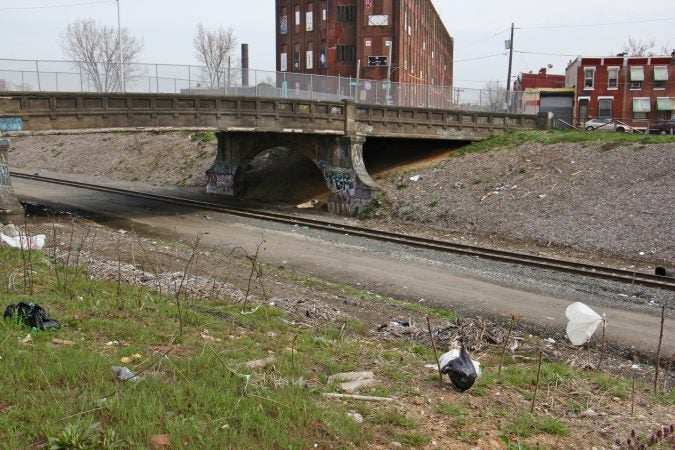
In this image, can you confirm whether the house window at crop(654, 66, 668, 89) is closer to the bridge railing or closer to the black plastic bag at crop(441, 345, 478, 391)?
the bridge railing

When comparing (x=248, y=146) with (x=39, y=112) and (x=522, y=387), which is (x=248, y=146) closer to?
(x=39, y=112)

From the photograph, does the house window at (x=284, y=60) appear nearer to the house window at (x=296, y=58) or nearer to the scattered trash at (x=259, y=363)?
the house window at (x=296, y=58)

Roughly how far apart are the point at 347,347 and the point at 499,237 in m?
17.0

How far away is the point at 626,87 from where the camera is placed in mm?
56000

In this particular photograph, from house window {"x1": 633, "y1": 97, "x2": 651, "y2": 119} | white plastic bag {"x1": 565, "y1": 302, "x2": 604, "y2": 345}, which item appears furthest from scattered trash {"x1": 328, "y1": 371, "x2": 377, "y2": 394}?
house window {"x1": 633, "y1": 97, "x2": 651, "y2": 119}

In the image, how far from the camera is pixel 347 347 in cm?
866

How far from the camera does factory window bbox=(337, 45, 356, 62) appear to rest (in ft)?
230

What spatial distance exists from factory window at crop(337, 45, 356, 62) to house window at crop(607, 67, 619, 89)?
2817 centimetres

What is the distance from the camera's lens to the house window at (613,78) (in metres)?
56.2

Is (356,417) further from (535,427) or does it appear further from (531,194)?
(531,194)

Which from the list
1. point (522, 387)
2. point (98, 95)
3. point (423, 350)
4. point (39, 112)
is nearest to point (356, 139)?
point (98, 95)

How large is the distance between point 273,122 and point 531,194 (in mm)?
12808

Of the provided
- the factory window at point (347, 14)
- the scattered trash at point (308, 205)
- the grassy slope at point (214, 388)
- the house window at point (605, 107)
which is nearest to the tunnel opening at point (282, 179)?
the scattered trash at point (308, 205)

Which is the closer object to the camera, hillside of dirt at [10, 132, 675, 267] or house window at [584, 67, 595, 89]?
hillside of dirt at [10, 132, 675, 267]
